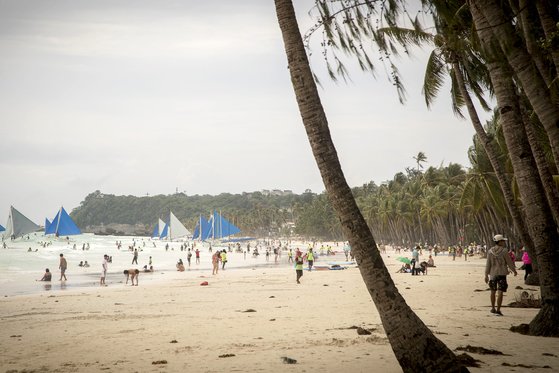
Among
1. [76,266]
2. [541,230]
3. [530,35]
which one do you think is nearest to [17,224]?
[76,266]

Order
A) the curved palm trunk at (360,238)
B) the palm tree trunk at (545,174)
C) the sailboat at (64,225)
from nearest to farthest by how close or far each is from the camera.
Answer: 1. the curved palm trunk at (360,238)
2. the palm tree trunk at (545,174)
3. the sailboat at (64,225)

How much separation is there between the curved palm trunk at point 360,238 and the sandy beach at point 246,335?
1100mm

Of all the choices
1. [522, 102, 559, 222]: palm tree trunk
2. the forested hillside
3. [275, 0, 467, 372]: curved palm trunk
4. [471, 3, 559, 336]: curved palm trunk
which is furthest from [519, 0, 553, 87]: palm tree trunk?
the forested hillside

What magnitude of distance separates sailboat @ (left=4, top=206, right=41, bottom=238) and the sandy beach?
99.0m

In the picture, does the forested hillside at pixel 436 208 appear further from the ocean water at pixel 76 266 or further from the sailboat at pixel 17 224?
the sailboat at pixel 17 224

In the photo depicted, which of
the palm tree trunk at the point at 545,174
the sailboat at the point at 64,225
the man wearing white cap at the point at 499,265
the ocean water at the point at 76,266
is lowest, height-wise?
the ocean water at the point at 76,266

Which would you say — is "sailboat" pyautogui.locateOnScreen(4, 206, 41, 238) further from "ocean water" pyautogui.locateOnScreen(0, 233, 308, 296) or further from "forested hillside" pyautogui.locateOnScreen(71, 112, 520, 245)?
"forested hillside" pyautogui.locateOnScreen(71, 112, 520, 245)

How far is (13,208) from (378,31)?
115 metres

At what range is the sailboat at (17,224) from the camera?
101 m

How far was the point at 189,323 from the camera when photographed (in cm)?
1095

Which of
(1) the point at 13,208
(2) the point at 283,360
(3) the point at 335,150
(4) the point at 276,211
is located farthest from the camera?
(4) the point at 276,211

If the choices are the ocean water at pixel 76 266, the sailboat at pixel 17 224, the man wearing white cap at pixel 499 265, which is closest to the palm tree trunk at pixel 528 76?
the man wearing white cap at pixel 499 265

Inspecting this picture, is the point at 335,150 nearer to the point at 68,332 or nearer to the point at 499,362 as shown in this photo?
the point at 499,362

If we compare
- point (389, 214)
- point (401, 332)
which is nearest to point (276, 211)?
point (389, 214)
